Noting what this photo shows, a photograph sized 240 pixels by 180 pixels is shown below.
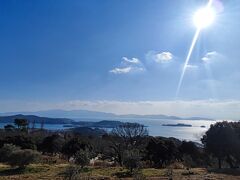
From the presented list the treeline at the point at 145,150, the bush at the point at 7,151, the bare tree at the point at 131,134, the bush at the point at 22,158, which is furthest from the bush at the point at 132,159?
the bare tree at the point at 131,134

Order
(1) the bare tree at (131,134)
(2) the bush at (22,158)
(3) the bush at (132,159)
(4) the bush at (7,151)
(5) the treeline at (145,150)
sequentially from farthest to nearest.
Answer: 1. (1) the bare tree at (131,134)
2. (4) the bush at (7,151)
3. (2) the bush at (22,158)
4. (5) the treeline at (145,150)
5. (3) the bush at (132,159)

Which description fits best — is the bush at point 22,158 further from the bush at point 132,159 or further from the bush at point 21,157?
the bush at point 132,159

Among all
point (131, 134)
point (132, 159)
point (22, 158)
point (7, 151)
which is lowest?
point (22, 158)

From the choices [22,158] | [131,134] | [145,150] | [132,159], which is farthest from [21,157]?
[131,134]

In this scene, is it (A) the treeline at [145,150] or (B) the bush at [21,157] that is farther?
(B) the bush at [21,157]

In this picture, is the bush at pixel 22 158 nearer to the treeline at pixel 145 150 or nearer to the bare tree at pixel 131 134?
the treeline at pixel 145 150

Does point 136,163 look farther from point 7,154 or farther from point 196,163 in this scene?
point 196,163

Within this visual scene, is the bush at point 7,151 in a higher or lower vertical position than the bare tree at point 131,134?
lower

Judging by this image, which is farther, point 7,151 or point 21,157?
point 7,151

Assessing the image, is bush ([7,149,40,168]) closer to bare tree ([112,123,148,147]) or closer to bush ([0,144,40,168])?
bush ([0,144,40,168])

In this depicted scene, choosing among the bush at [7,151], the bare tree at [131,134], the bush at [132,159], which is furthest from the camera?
the bare tree at [131,134]

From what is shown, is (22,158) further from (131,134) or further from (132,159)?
(131,134)

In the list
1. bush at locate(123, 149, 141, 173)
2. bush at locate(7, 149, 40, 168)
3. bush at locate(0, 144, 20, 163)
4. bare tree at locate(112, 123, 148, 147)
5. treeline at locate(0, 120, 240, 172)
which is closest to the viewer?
bush at locate(123, 149, 141, 173)

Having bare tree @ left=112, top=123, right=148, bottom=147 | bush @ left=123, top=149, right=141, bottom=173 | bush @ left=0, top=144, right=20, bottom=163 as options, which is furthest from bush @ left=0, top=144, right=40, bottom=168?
bare tree @ left=112, top=123, right=148, bottom=147
